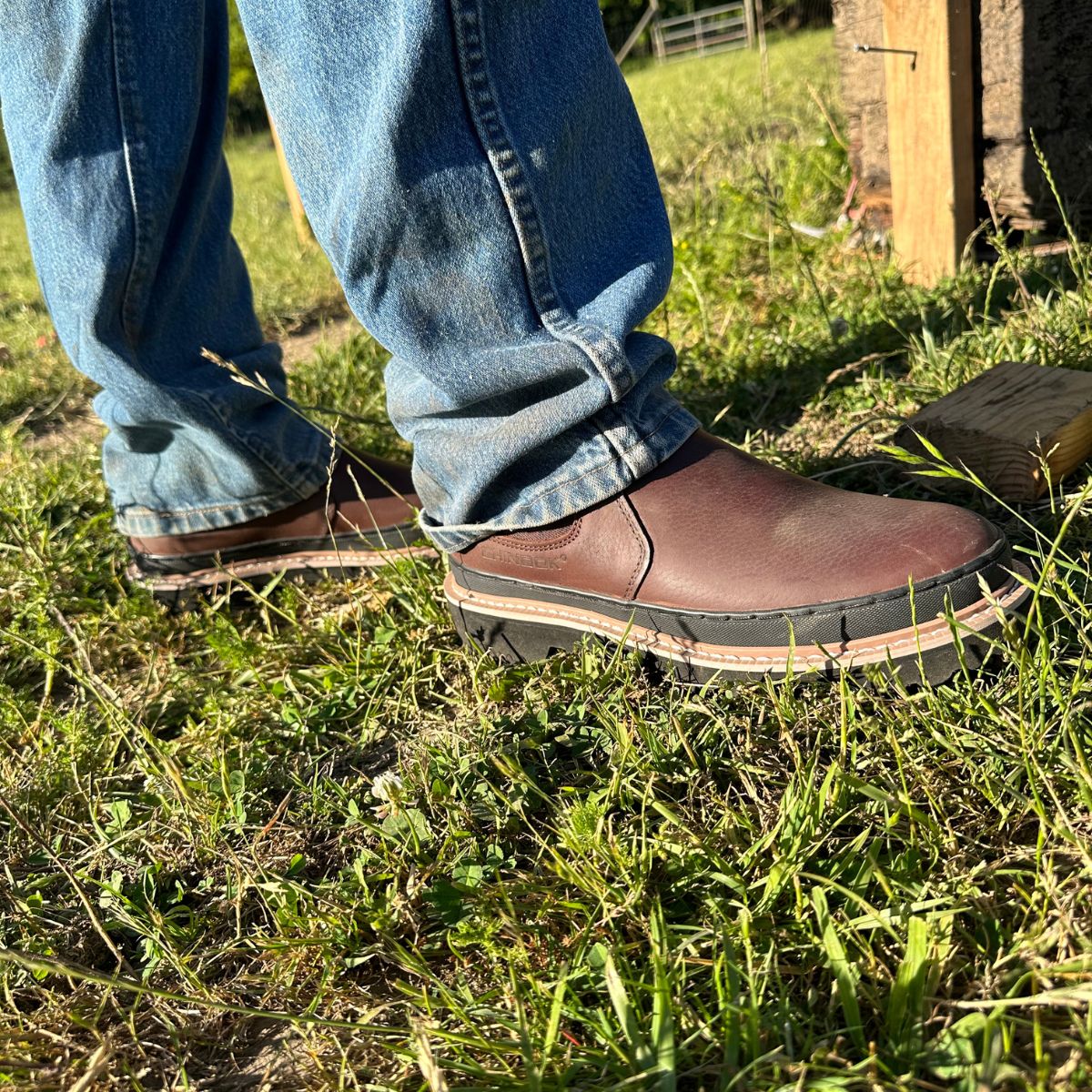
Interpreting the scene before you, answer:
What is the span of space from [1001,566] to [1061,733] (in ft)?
0.78

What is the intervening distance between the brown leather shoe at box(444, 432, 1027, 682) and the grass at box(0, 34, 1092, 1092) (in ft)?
0.17

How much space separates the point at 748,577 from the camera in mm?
1229

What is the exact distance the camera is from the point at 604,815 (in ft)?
3.54

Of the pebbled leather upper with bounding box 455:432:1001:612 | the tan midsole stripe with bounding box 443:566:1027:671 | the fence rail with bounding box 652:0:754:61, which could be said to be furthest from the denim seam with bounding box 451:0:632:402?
the fence rail with bounding box 652:0:754:61

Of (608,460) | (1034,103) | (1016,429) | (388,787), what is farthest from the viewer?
(1034,103)

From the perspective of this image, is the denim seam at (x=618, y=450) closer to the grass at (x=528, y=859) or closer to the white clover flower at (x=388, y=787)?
the grass at (x=528, y=859)

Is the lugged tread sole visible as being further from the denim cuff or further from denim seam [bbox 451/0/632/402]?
denim seam [bbox 451/0/632/402]

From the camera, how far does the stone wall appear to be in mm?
2242

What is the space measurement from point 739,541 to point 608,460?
0.20 metres

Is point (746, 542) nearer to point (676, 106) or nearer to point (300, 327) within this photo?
point (300, 327)

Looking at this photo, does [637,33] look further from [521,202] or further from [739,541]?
[739,541]

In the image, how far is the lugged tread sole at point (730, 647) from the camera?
1.12 metres

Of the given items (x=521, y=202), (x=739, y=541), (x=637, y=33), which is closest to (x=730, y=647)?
(x=739, y=541)

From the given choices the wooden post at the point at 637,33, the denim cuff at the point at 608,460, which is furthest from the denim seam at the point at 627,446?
the wooden post at the point at 637,33
